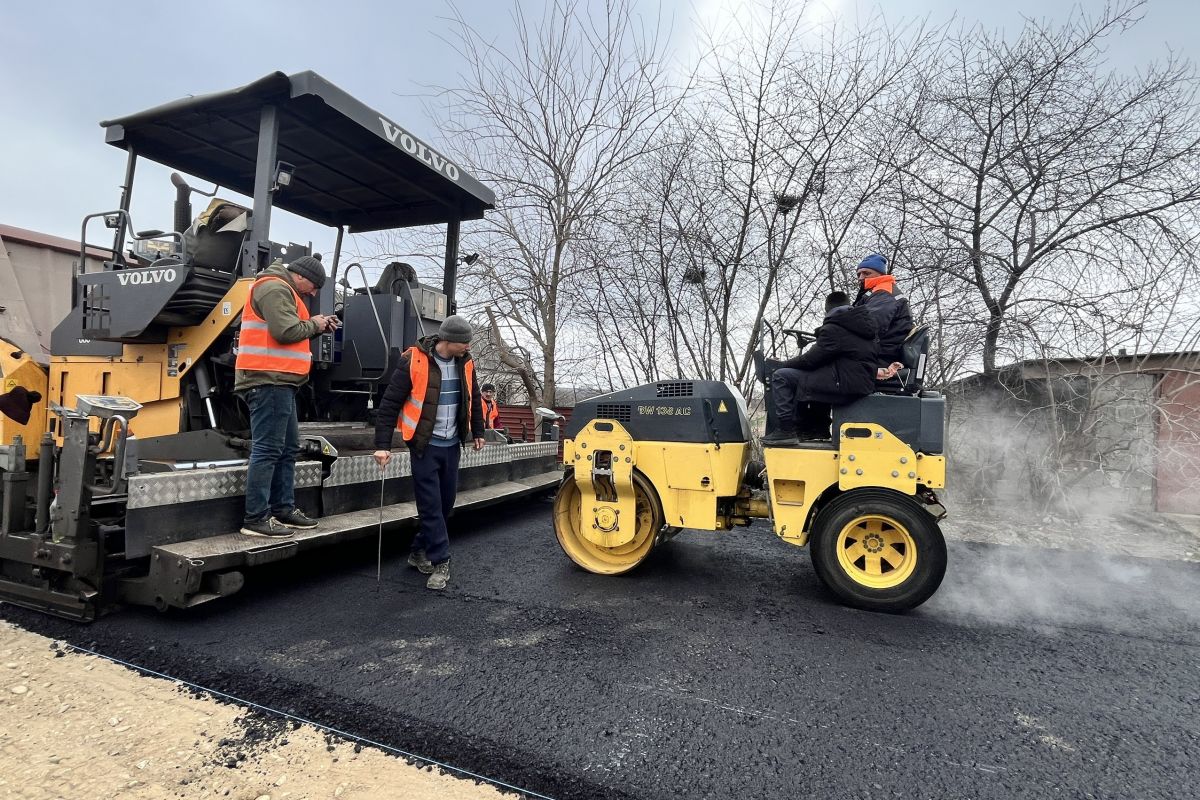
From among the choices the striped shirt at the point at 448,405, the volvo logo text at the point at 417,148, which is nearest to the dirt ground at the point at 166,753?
the striped shirt at the point at 448,405

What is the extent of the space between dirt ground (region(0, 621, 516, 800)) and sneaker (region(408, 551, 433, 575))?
1.61m

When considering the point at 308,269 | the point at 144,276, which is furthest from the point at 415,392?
the point at 144,276

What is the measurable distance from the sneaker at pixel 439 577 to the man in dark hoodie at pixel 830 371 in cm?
217

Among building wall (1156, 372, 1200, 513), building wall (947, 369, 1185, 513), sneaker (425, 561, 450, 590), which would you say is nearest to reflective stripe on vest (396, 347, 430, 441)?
sneaker (425, 561, 450, 590)

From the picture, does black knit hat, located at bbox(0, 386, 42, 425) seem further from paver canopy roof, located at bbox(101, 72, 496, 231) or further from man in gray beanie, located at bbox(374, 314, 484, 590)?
man in gray beanie, located at bbox(374, 314, 484, 590)

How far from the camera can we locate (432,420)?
380 centimetres

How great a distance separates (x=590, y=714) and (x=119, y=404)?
288 centimetres

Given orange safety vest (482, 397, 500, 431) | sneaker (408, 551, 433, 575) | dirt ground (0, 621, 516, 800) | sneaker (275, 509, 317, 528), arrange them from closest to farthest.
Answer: dirt ground (0, 621, 516, 800) < sneaker (275, 509, 317, 528) < sneaker (408, 551, 433, 575) < orange safety vest (482, 397, 500, 431)

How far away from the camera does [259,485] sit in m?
3.36

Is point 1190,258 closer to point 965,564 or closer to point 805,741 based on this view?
point 965,564

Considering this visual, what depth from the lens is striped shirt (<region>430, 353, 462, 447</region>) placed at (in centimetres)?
389

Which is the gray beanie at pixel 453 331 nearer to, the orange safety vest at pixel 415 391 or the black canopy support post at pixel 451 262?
the orange safety vest at pixel 415 391

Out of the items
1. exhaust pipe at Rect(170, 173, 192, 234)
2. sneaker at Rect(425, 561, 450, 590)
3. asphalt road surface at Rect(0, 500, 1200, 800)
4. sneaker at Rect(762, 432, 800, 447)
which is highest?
exhaust pipe at Rect(170, 173, 192, 234)

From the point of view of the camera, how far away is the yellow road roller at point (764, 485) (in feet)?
11.1
